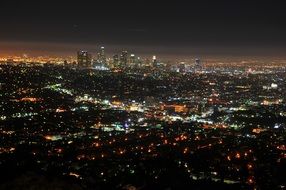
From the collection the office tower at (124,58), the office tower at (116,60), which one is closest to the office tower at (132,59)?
the office tower at (124,58)

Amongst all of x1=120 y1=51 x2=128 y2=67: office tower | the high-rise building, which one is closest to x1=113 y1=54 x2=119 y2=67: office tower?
x1=120 y1=51 x2=128 y2=67: office tower

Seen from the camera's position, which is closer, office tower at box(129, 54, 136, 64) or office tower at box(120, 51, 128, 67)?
office tower at box(120, 51, 128, 67)

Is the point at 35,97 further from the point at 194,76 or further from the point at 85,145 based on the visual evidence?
the point at 194,76

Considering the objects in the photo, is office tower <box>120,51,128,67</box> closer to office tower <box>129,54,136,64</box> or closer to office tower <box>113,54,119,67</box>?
office tower <box>113,54,119,67</box>

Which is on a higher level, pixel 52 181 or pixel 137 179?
pixel 52 181

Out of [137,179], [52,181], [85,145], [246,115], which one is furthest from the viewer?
[246,115]

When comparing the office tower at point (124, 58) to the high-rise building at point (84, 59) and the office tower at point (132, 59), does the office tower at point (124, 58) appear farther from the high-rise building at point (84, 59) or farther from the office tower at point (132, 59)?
the high-rise building at point (84, 59)

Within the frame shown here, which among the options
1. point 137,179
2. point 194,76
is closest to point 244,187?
point 137,179

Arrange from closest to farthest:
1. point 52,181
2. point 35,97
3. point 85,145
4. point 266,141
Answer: point 52,181 < point 85,145 < point 266,141 < point 35,97
